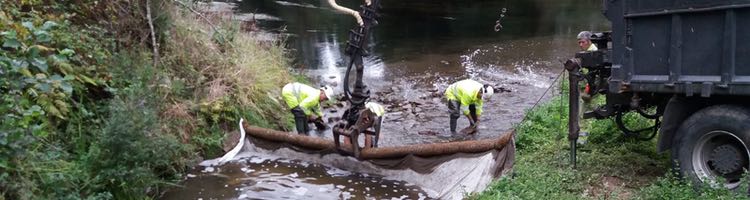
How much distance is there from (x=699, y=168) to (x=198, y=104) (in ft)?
19.3

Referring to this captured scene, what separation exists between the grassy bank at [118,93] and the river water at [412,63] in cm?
85

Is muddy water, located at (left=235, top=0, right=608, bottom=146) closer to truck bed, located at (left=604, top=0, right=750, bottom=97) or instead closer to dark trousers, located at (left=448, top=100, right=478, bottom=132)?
dark trousers, located at (left=448, top=100, right=478, bottom=132)

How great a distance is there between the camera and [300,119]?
9.59 metres

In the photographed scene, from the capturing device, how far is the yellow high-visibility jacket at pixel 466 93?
9789 millimetres

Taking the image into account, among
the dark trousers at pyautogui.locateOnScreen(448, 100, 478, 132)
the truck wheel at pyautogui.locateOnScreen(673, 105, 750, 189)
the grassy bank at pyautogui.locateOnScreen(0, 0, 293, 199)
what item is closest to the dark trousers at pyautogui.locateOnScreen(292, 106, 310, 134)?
the grassy bank at pyautogui.locateOnScreen(0, 0, 293, 199)

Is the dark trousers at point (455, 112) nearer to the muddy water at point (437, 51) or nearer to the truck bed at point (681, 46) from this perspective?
the muddy water at point (437, 51)

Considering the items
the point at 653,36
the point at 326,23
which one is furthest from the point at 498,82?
the point at 326,23

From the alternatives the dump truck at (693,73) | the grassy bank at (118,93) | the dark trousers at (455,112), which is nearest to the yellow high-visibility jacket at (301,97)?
the grassy bank at (118,93)

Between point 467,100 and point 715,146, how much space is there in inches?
→ 177

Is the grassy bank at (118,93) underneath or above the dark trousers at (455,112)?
above

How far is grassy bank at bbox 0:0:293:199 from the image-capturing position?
5215 mm

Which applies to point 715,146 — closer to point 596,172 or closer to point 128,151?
point 596,172

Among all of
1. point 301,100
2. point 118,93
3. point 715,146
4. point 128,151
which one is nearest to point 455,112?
point 301,100

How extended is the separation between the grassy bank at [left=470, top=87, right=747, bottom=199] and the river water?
1.20 meters
